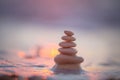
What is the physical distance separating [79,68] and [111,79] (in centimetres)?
137

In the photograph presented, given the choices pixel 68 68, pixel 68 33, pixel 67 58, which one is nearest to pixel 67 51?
pixel 67 58

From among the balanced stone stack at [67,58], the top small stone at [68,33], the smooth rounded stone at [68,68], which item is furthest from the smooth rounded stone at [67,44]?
the smooth rounded stone at [68,68]

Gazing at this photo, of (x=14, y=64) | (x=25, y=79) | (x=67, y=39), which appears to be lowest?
(x=25, y=79)

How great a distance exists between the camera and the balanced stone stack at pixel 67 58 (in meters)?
6.74

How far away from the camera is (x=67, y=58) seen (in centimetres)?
698

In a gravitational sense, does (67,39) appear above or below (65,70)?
above

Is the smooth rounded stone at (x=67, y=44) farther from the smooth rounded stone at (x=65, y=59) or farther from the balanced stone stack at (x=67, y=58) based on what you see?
the smooth rounded stone at (x=65, y=59)

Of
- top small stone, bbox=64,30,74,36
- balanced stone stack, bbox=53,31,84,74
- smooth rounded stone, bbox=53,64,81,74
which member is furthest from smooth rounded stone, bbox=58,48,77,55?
top small stone, bbox=64,30,74,36

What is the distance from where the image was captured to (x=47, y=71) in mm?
5984

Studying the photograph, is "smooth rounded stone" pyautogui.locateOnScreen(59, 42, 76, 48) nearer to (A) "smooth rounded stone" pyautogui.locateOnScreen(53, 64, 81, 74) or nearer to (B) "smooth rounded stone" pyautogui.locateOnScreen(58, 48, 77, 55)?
(B) "smooth rounded stone" pyautogui.locateOnScreen(58, 48, 77, 55)

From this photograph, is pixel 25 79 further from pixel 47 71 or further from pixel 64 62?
pixel 64 62

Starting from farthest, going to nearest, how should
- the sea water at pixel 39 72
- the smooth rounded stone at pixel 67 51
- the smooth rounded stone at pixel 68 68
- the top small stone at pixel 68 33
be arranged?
1. the smooth rounded stone at pixel 67 51
2. the smooth rounded stone at pixel 68 68
3. the top small stone at pixel 68 33
4. the sea water at pixel 39 72

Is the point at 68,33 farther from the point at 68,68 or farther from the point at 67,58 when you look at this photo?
the point at 68,68

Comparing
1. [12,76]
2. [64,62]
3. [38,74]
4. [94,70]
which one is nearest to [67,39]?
[64,62]
